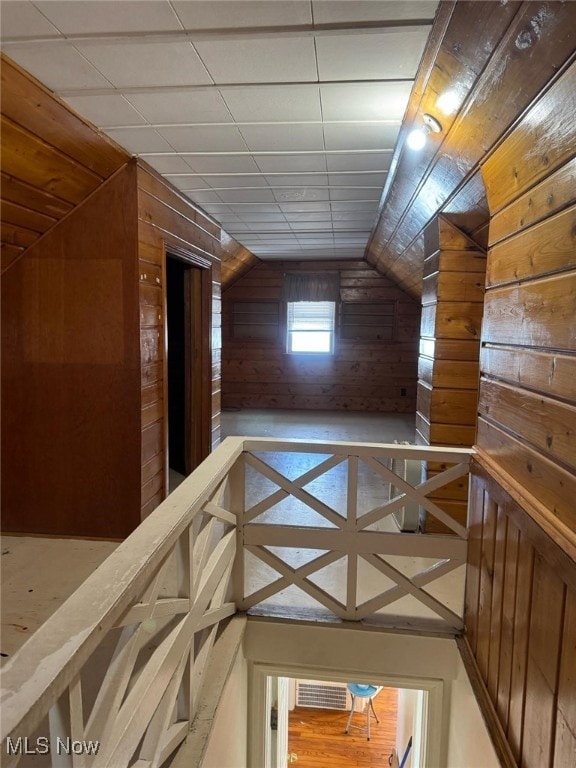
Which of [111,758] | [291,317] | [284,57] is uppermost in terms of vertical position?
[284,57]

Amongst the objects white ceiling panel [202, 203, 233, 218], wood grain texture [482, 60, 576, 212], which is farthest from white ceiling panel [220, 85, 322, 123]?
white ceiling panel [202, 203, 233, 218]

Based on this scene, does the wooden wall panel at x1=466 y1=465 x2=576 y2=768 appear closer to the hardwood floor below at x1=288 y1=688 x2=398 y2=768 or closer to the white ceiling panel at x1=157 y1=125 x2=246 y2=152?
the white ceiling panel at x1=157 y1=125 x2=246 y2=152

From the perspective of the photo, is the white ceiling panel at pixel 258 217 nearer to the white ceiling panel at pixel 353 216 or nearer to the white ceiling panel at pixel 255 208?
the white ceiling panel at pixel 255 208

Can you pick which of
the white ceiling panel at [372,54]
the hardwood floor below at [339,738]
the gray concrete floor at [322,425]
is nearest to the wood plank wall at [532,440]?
the white ceiling panel at [372,54]

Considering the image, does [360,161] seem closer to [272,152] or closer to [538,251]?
[272,152]

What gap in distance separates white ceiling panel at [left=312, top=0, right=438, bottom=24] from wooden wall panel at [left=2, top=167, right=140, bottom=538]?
1.44 m

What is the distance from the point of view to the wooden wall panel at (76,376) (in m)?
2.42

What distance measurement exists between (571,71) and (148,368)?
217cm

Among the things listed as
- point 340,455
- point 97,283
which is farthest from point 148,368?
point 340,455

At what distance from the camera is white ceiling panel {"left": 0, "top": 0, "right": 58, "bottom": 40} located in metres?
1.24

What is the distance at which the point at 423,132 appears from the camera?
1.93 meters

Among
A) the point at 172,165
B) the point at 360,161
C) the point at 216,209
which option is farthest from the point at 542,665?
the point at 216,209

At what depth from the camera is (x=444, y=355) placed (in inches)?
103

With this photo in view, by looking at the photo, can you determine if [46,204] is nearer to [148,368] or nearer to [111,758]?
[148,368]
